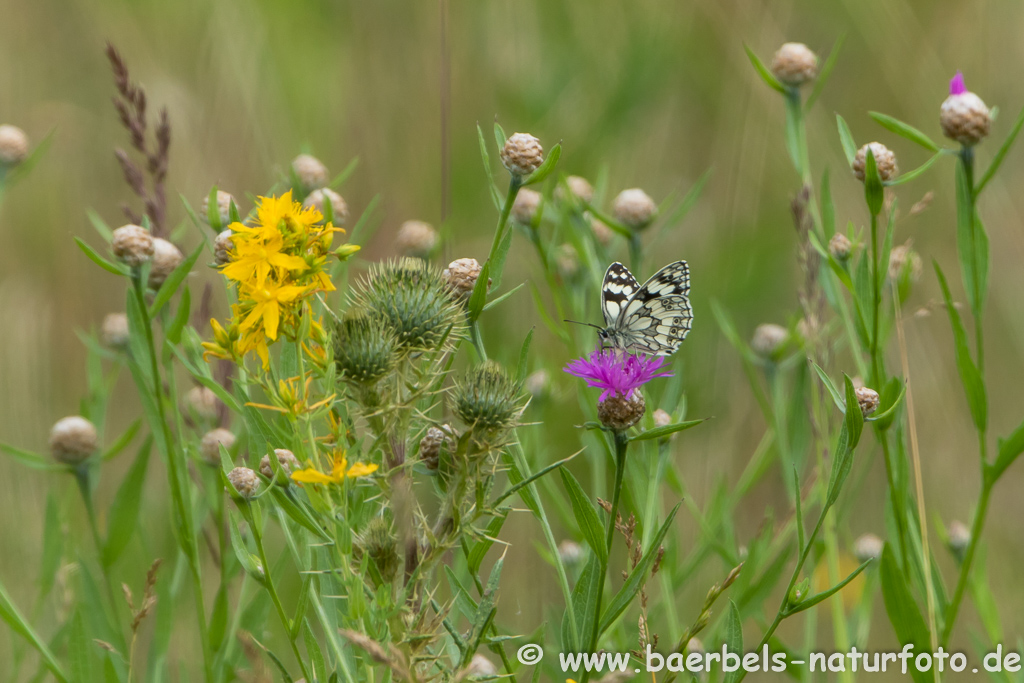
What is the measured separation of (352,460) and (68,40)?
121 inches

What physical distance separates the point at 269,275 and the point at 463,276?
1.12 ft

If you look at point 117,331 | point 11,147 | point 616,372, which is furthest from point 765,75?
point 11,147

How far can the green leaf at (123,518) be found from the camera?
1686 mm

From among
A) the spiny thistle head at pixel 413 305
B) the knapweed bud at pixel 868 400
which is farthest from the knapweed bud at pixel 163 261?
the knapweed bud at pixel 868 400

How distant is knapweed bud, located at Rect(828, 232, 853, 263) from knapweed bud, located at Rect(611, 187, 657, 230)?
0.41 m

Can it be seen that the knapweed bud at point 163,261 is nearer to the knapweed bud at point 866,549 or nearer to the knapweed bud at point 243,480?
the knapweed bud at point 243,480

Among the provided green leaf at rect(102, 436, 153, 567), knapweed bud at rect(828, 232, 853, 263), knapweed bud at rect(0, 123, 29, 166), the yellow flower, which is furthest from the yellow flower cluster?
knapweed bud at rect(0, 123, 29, 166)

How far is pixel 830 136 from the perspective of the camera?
3.17 meters

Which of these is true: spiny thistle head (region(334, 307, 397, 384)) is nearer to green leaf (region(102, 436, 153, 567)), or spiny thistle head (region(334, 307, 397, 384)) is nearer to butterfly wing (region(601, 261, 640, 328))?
butterfly wing (region(601, 261, 640, 328))

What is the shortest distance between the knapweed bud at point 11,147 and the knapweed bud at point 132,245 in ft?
2.42

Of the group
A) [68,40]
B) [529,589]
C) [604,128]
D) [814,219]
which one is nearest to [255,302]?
[814,219]

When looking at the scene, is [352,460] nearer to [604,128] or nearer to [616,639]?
[616,639]

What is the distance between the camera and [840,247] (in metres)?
1.68

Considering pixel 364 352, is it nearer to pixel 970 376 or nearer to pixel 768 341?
pixel 970 376
